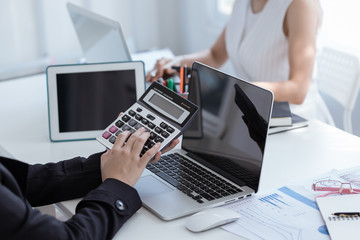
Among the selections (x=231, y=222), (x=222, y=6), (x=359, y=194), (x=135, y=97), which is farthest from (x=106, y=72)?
(x=222, y=6)

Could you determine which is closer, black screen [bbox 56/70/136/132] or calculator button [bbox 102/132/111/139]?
calculator button [bbox 102/132/111/139]

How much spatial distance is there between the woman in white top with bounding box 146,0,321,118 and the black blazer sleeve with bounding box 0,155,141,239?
850mm

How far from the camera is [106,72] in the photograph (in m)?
1.67

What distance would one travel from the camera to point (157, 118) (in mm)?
1333

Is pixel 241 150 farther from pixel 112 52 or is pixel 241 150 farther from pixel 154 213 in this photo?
pixel 112 52

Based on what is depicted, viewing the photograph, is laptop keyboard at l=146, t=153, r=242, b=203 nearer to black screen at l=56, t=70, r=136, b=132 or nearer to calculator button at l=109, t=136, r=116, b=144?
calculator button at l=109, t=136, r=116, b=144

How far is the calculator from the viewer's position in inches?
50.6

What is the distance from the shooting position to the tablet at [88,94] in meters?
1.66

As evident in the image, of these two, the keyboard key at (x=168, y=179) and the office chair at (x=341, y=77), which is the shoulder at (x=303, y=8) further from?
the keyboard key at (x=168, y=179)

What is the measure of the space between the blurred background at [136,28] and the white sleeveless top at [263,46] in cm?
31

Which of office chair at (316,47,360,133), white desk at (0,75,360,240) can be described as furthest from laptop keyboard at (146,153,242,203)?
office chair at (316,47,360,133)

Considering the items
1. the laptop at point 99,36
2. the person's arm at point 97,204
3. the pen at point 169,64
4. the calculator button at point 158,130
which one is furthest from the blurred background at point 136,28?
the person's arm at point 97,204

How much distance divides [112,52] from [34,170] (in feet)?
2.82

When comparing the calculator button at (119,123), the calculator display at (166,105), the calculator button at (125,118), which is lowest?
the calculator button at (119,123)
